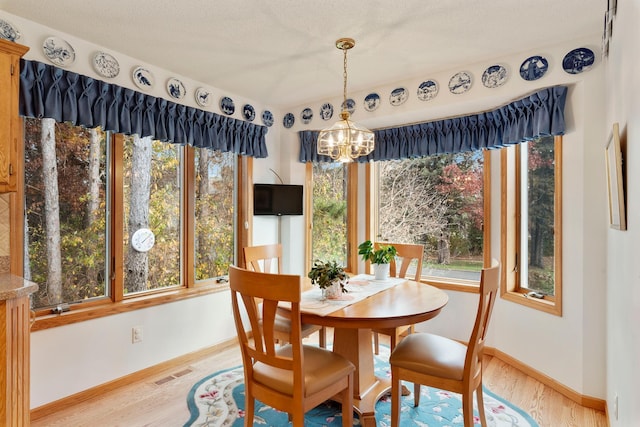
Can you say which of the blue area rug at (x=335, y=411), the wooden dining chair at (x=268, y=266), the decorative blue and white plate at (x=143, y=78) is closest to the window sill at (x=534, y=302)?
the blue area rug at (x=335, y=411)

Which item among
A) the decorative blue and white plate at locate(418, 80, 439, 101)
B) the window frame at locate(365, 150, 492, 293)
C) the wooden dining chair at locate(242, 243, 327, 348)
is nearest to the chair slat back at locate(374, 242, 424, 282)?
the window frame at locate(365, 150, 492, 293)

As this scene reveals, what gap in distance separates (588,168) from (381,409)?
206 cm

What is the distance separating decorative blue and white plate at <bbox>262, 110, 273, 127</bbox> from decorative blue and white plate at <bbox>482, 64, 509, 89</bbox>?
206cm

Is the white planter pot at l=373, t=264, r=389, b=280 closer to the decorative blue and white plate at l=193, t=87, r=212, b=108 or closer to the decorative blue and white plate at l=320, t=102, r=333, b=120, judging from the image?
the decorative blue and white plate at l=320, t=102, r=333, b=120

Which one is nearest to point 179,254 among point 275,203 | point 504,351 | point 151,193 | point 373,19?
point 151,193

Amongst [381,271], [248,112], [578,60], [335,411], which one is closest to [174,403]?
[335,411]

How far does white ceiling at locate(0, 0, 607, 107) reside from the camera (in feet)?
6.63

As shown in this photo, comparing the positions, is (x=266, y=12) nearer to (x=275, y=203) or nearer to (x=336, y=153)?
(x=336, y=153)

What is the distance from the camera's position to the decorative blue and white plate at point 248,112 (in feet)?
11.7

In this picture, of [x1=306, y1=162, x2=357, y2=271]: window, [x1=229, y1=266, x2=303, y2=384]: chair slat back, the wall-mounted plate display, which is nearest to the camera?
[x1=229, y1=266, x2=303, y2=384]: chair slat back

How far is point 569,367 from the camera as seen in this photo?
97.0 inches

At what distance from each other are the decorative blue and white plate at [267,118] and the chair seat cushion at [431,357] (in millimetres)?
2589

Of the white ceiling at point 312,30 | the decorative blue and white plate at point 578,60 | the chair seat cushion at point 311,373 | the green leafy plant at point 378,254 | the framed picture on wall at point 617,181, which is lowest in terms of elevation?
the chair seat cushion at point 311,373

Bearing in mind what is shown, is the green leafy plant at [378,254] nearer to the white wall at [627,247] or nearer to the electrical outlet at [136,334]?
the white wall at [627,247]
